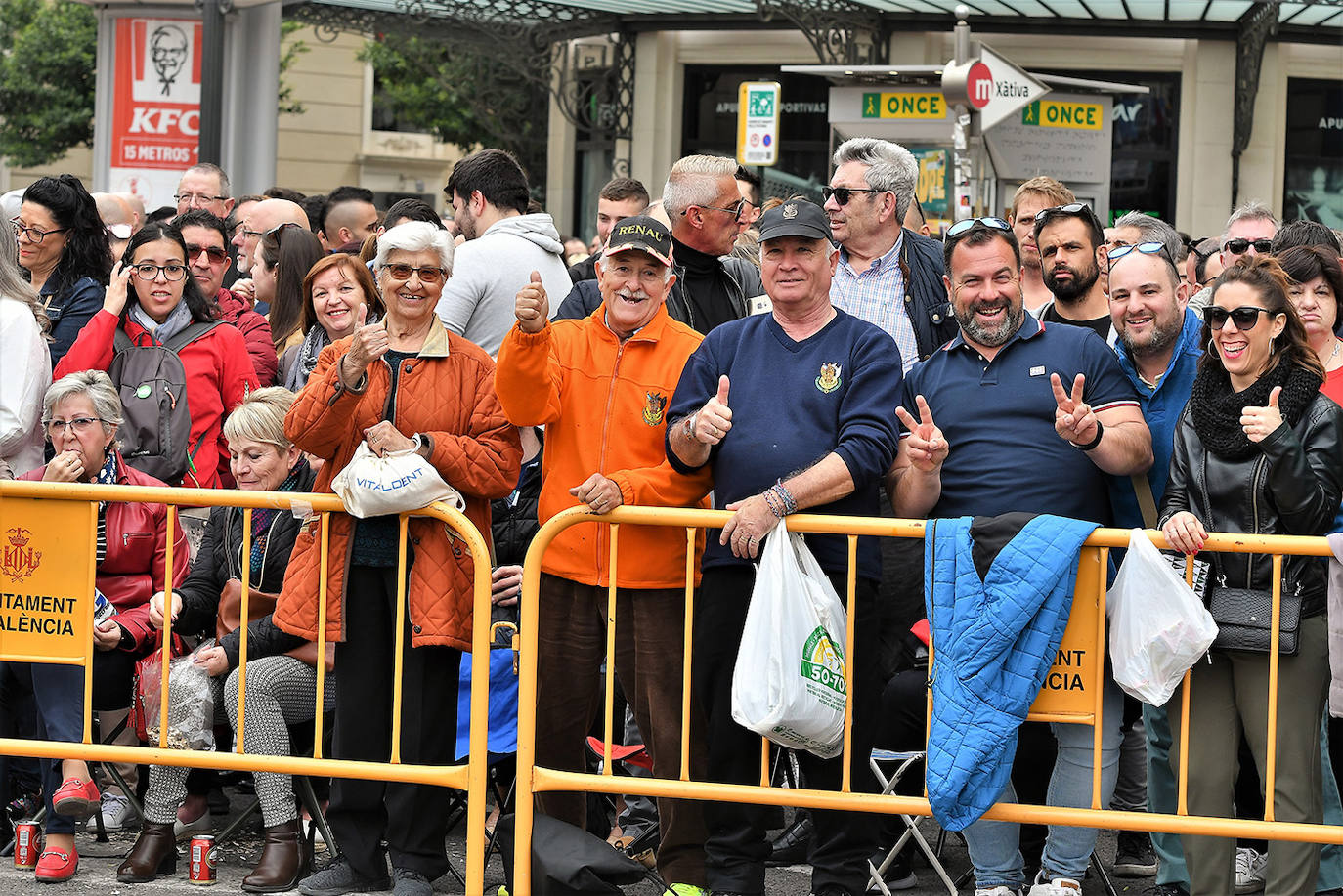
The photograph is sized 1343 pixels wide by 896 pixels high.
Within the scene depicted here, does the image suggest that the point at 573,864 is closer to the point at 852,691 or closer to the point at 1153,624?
the point at 852,691

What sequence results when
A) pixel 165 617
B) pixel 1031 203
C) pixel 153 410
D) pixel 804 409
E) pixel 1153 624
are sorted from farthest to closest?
1. pixel 1031 203
2. pixel 153 410
3. pixel 165 617
4. pixel 804 409
5. pixel 1153 624

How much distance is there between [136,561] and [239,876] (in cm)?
119

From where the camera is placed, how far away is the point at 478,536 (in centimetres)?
518

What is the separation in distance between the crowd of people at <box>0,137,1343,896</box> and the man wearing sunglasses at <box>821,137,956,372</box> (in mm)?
14

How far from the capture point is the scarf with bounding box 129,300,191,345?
22.6 feet

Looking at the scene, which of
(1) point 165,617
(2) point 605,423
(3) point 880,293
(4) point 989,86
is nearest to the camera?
(2) point 605,423

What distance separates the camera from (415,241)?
5547 mm

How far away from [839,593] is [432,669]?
1.37 m

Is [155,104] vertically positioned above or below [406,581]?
above

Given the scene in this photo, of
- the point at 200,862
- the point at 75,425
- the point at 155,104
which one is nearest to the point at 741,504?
the point at 200,862

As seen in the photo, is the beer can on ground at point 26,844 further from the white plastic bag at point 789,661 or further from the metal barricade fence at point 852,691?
the white plastic bag at point 789,661

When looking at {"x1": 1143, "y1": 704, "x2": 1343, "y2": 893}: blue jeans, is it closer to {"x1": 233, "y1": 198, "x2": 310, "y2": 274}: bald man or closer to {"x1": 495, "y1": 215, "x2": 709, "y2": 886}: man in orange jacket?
{"x1": 495, "y1": 215, "x2": 709, "y2": 886}: man in orange jacket

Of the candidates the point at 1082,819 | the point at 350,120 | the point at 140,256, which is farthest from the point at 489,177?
the point at 350,120

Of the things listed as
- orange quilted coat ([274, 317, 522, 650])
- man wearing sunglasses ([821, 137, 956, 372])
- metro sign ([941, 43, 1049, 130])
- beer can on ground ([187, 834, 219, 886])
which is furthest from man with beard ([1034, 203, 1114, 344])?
metro sign ([941, 43, 1049, 130])
